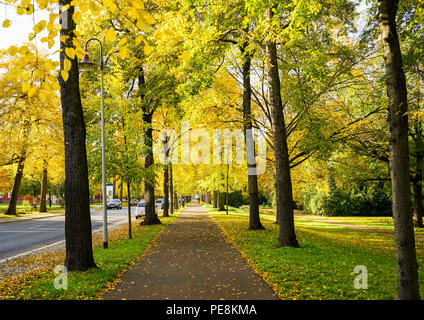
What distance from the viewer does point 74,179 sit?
27.3 ft

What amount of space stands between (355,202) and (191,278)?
37.1 meters

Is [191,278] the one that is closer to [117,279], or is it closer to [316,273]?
[117,279]

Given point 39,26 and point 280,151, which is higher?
point 39,26

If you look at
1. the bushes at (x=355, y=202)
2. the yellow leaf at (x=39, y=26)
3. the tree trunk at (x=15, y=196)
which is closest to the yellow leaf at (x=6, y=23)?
the yellow leaf at (x=39, y=26)

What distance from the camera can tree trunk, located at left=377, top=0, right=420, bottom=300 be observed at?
5.11 metres

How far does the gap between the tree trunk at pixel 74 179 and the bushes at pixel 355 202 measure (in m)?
34.6

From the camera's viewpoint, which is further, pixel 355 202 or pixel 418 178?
pixel 355 202

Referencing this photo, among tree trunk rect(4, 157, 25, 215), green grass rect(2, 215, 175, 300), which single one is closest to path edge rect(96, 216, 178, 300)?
green grass rect(2, 215, 175, 300)

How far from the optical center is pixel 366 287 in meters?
6.38

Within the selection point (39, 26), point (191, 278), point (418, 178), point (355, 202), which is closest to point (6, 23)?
point (39, 26)

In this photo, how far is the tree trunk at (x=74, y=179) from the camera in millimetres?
8211

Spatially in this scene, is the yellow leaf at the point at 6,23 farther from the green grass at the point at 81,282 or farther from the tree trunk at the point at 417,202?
the tree trunk at the point at 417,202

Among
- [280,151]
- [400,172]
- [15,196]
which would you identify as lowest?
[15,196]
